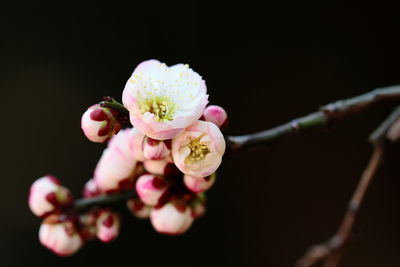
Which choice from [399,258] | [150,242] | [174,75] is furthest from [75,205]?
[399,258]

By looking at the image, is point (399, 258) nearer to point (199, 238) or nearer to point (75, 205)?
point (199, 238)

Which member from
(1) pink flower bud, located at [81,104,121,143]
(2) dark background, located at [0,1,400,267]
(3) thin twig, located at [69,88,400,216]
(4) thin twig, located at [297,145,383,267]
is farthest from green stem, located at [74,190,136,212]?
(2) dark background, located at [0,1,400,267]

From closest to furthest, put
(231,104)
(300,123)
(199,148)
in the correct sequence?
(199,148) < (300,123) < (231,104)

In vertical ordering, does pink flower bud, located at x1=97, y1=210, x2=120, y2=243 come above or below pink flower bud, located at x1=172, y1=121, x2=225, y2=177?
below

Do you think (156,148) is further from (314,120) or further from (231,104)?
(231,104)

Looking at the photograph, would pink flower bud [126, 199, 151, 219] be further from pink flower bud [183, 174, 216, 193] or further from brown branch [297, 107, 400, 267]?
brown branch [297, 107, 400, 267]

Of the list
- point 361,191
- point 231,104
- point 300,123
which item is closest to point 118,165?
point 300,123

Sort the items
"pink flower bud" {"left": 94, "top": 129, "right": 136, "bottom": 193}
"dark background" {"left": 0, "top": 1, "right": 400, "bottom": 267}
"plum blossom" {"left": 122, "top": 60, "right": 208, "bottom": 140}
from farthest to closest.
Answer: "dark background" {"left": 0, "top": 1, "right": 400, "bottom": 267} → "pink flower bud" {"left": 94, "top": 129, "right": 136, "bottom": 193} → "plum blossom" {"left": 122, "top": 60, "right": 208, "bottom": 140}

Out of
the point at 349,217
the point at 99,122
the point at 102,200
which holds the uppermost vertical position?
the point at 99,122
